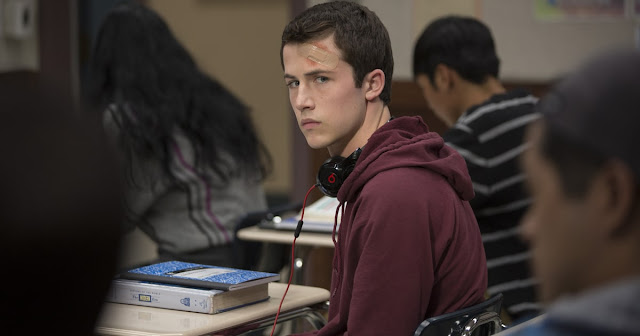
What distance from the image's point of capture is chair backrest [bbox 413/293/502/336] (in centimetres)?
167

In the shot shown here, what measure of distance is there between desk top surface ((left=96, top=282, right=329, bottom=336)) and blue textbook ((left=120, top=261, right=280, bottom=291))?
60mm

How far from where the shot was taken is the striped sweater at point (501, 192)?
113 inches

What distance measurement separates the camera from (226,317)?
1946mm

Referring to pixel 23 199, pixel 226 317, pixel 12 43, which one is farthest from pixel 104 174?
pixel 12 43

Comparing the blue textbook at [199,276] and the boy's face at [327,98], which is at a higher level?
the boy's face at [327,98]

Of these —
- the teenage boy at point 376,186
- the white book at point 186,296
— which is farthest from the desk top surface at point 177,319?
the teenage boy at point 376,186

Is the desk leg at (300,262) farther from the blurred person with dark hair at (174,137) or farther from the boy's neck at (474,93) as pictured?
the boy's neck at (474,93)

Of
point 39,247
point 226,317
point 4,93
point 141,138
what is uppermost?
point 4,93

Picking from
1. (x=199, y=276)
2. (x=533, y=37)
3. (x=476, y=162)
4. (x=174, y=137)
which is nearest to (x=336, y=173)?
(x=199, y=276)

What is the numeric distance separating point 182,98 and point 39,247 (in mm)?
2631

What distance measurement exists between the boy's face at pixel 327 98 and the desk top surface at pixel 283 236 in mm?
941

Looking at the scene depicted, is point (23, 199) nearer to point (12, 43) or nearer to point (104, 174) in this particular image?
point (104, 174)

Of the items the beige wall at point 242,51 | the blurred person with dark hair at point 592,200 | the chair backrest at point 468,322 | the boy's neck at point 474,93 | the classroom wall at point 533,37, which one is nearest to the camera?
the blurred person with dark hair at point 592,200

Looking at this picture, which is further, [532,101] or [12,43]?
[12,43]
